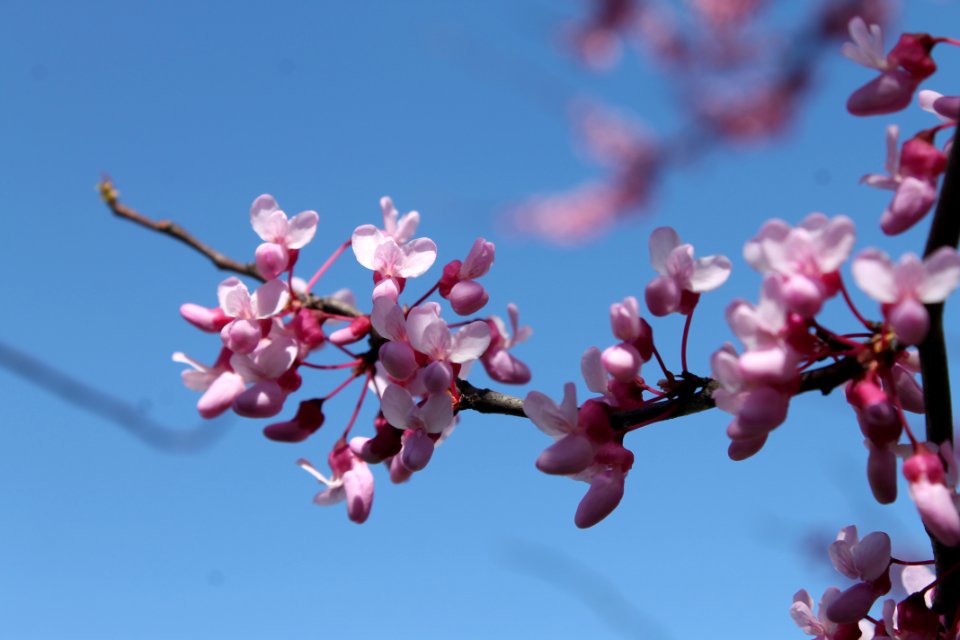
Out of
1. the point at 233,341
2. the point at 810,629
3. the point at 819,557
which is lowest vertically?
the point at 810,629

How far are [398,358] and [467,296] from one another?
0.20 m

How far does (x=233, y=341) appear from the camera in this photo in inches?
52.2

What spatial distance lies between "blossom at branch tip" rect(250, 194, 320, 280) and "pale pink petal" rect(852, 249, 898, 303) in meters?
0.92

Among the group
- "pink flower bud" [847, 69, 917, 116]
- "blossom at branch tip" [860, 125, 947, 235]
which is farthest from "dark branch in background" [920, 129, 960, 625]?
"pink flower bud" [847, 69, 917, 116]

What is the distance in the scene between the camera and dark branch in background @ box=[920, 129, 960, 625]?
817 millimetres

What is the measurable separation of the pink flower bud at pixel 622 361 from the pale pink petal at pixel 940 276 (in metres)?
0.36

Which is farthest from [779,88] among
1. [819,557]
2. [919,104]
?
[919,104]

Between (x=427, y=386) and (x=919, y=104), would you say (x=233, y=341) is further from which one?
(x=919, y=104)

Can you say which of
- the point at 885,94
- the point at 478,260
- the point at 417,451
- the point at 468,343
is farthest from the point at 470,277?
the point at 885,94

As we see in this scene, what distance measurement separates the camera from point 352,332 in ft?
4.60

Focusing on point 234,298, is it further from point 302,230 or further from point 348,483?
point 348,483

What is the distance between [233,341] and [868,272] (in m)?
0.92

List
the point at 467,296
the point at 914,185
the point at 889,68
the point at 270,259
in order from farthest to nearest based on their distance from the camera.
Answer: the point at 270,259, the point at 467,296, the point at 889,68, the point at 914,185

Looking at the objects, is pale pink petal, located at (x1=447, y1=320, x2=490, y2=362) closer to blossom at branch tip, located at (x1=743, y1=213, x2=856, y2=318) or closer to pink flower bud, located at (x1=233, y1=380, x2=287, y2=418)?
pink flower bud, located at (x1=233, y1=380, x2=287, y2=418)
